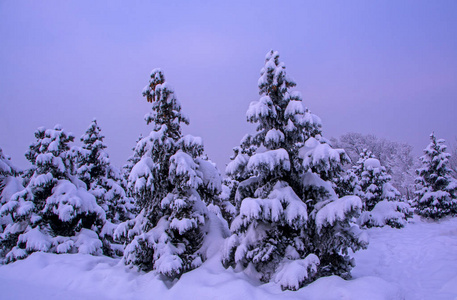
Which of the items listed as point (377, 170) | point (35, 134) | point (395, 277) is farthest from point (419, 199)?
point (35, 134)

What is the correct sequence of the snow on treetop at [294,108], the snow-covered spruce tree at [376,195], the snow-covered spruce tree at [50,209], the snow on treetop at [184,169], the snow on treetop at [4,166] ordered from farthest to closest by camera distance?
the snow-covered spruce tree at [376,195], the snow on treetop at [4,166], the snow-covered spruce tree at [50,209], the snow on treetop at [184,169], the snow on treetop at [294,108]

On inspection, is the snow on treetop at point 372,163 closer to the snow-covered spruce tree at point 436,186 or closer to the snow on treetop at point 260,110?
the snow-covered spruce tree at point 436,186

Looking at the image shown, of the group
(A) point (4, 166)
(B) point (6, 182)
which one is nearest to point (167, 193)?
(A) point (4, 166)

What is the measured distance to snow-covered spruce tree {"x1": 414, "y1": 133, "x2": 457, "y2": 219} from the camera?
2441cm

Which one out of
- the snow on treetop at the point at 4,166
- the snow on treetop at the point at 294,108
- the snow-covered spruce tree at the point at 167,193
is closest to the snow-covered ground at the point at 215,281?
the snow-covered spruce tree at the point at 167,193

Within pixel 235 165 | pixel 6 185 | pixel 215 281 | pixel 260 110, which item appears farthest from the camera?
pixel 6 185

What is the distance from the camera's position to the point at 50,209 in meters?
12.3

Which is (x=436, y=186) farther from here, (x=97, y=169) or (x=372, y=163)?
(x=97, y=169)

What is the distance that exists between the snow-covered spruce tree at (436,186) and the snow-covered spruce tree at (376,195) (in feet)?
9.83

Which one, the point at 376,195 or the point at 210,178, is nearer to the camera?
the point at 210,178

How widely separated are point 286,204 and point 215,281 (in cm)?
273

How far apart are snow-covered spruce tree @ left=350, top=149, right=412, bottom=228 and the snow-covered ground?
30.7ft

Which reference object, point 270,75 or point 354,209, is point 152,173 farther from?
point 354,209

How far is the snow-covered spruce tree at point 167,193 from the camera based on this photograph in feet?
27.4
